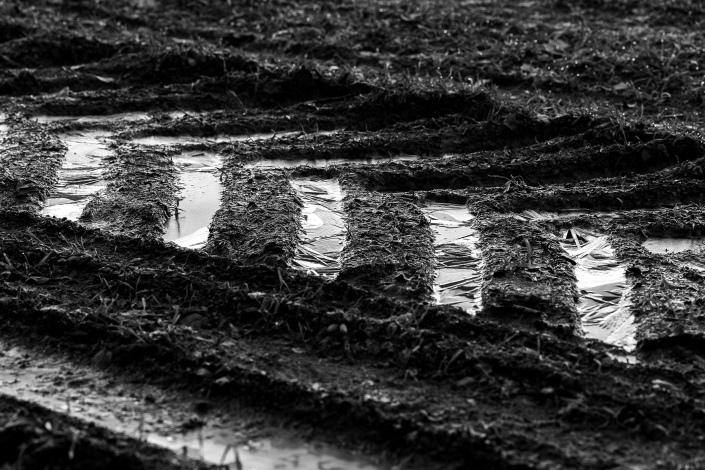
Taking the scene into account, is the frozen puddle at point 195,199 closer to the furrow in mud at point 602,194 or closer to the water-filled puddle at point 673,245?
the furrow in mud at point 602,194

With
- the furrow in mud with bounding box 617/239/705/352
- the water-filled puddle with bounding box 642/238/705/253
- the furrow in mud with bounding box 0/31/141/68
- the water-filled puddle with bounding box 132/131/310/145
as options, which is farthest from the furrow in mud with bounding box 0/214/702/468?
the furrow in mud with bounding box 0/31/141/68

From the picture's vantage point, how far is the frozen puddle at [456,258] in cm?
357

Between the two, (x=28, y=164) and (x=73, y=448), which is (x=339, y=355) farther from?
(x=28, y=164)

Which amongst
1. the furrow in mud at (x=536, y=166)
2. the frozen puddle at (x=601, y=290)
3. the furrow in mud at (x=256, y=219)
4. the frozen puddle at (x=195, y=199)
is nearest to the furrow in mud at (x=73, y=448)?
the furrow in mud at (x=256, y=219)

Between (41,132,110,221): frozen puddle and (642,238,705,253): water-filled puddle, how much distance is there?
8.37ft

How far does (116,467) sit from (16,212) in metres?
1.86

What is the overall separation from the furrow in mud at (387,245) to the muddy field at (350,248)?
1 cm

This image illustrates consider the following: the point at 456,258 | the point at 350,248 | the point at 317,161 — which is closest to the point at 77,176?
the point at 317,161

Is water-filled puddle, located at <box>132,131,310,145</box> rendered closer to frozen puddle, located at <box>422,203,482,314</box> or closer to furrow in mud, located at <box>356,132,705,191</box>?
furrow in mud, located at <box>356,132,705,191</box>

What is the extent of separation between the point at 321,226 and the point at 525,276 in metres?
0.96

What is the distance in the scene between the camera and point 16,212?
4.06 m

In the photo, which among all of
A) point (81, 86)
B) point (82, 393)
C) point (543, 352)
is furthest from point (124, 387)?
point (81, 86)

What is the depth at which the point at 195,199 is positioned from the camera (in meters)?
4.35

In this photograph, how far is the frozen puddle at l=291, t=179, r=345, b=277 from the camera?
3.80m
